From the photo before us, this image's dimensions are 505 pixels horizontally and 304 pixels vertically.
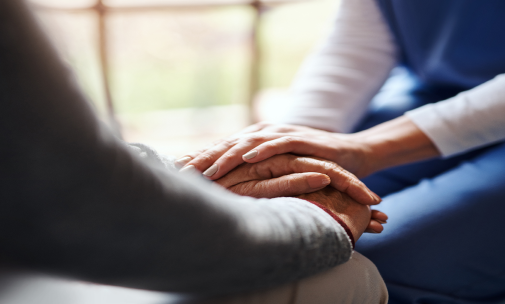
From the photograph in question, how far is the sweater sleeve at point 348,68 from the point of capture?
76 cm

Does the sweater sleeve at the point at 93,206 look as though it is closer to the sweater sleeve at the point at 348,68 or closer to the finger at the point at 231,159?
the finger at the point at 231,159

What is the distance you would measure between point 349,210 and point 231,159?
6.9 inches

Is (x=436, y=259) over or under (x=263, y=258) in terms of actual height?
under

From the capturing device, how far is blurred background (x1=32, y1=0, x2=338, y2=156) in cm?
211

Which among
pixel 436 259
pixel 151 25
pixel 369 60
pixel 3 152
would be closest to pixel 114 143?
pixel 3 152

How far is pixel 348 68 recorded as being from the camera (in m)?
0.82

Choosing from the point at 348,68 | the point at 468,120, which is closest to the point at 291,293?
the point at 468,120

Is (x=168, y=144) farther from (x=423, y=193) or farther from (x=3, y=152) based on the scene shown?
(x=3, y=152)

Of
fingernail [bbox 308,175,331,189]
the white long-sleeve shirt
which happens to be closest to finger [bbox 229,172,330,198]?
fingernail [bbox 308,175,331,189]

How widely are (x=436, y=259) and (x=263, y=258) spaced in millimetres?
385

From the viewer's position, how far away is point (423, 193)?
2.01 ft

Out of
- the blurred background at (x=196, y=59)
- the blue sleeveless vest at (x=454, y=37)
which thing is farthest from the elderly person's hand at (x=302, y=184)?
the blurred background at (x=196, y=59)

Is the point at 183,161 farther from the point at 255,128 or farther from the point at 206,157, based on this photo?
the point at 255,128

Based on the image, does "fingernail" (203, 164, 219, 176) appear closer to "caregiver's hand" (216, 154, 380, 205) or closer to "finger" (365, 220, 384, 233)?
"caregiver's hand" (216, 154, 380, 205)
